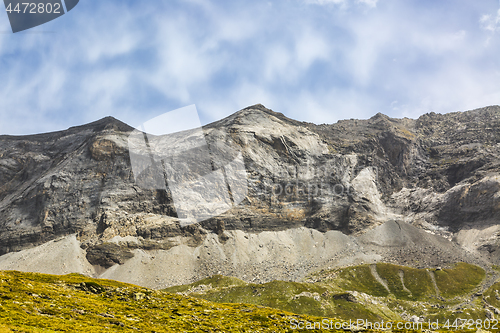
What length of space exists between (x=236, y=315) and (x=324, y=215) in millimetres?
148659

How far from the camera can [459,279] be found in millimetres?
125312

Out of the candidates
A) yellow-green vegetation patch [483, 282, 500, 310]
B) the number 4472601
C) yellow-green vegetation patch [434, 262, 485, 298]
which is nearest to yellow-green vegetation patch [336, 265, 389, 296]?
yellow-green vegetation patch [434, 262, 485, 298]

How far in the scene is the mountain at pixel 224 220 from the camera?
14275 cm

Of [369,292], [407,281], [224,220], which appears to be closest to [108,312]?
[369,292]

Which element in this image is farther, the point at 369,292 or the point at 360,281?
the point at 360,281

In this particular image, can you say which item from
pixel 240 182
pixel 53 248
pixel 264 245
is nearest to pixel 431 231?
pixel 264 245

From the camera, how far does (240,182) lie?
608 ft

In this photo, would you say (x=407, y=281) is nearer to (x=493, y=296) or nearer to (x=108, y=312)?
(x=493, y=296)

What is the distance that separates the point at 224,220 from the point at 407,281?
90.9m

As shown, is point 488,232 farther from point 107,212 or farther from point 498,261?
point 107,212

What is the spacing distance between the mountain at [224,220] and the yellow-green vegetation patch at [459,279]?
7.44 m

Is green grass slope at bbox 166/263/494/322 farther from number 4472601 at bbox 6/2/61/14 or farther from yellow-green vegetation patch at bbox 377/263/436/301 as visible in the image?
number 4472601 at bbox 6/2/61/14

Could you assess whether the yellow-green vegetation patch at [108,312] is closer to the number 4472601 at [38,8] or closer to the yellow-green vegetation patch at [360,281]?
the number 4472601 at [38,8]

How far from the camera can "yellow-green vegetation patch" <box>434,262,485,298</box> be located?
4648 inches
